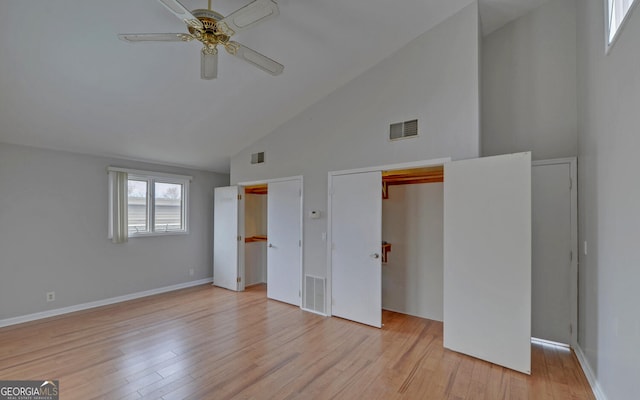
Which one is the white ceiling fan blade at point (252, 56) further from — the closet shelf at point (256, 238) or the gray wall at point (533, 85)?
the closet shelf at point (256, 238)

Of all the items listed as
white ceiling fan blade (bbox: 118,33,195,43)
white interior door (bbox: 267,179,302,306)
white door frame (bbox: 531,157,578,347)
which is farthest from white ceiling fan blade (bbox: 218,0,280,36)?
white door frame (bbox: 531,157,578,347)

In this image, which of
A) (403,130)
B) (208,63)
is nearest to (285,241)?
(403,130)

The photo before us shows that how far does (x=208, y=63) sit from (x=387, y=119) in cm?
232

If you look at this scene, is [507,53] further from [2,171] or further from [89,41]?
[2,171]

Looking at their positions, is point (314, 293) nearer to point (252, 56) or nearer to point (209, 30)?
point (252, 56)

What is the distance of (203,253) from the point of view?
6.25 meters

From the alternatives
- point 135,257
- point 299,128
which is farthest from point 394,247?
point 135,257

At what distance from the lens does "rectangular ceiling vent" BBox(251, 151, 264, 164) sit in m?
5.24

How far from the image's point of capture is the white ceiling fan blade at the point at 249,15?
1.76 m

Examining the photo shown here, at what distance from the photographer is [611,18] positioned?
2035 millimetres

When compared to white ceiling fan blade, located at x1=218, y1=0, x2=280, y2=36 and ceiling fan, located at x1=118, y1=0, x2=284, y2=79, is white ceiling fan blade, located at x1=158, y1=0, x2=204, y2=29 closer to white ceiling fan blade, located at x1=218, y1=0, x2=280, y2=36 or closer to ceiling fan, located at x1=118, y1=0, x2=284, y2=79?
ceiling fan, located at x1=118, y1=0, x2=284, y2=79

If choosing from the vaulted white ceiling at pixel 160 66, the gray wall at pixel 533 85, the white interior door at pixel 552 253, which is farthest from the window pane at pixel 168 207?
the white interior door at pixel 552 253

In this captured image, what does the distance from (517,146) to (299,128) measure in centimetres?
309

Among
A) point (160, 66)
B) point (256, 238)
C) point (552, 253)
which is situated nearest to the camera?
point (160, 66)
